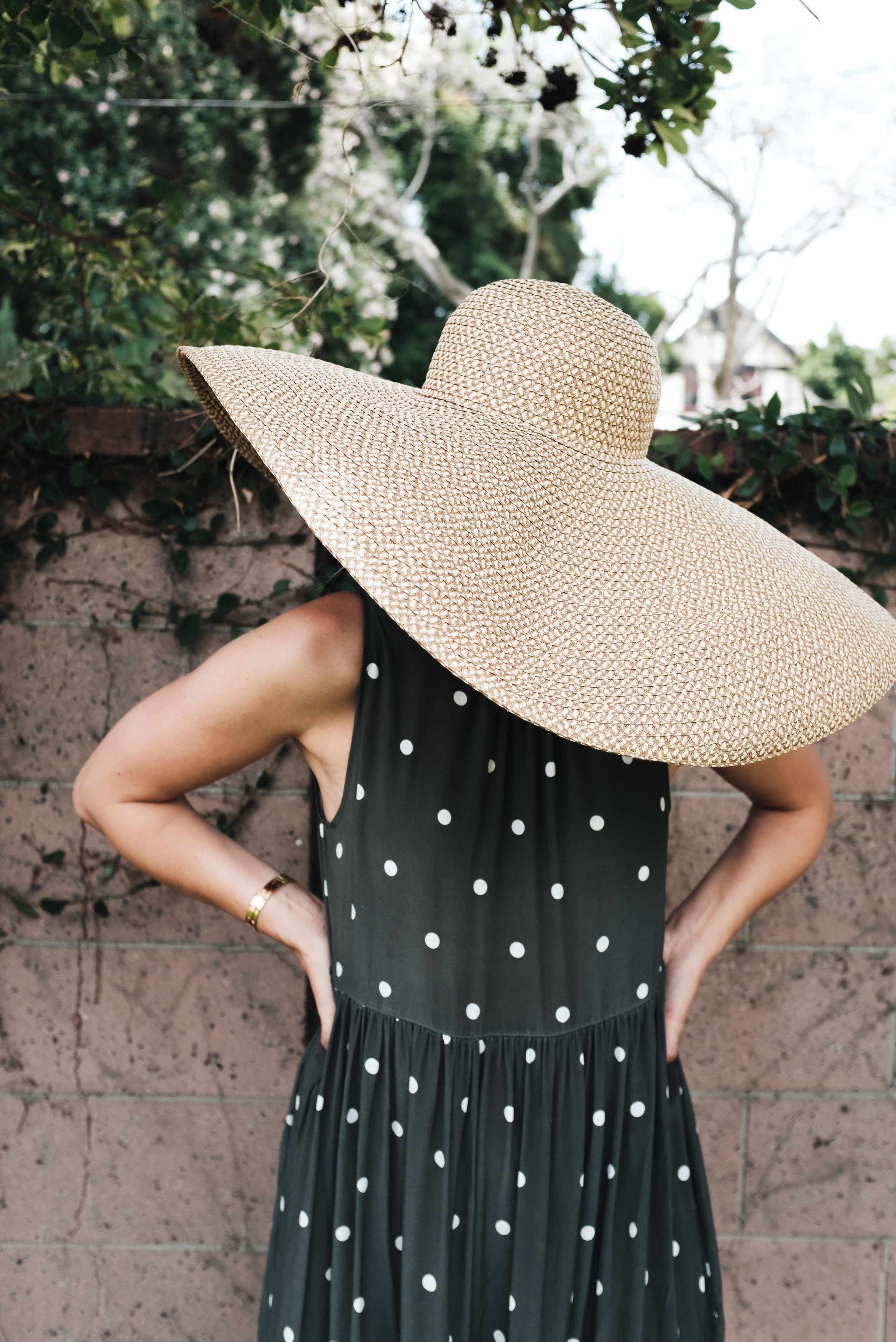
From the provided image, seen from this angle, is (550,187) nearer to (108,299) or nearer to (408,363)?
(408,363)

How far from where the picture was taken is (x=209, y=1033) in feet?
5.88

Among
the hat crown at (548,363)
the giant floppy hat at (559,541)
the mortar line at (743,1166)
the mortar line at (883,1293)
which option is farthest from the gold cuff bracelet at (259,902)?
the mortar line at (883,1293)

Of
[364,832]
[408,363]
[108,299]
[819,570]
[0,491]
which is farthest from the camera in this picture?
[408,363]

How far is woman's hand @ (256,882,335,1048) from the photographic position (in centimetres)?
111

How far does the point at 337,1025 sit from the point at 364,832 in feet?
0.91

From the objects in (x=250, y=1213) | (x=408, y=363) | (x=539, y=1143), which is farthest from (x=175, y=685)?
(x=408, y=363)

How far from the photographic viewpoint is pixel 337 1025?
109 centimetres

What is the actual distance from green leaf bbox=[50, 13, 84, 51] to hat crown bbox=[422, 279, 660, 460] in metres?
0.75

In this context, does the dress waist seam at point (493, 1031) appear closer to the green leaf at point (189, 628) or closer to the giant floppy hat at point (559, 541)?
the giant floppy hat at point (559, 541)

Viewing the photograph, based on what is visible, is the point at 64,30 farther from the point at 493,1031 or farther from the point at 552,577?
the point at 493,1031

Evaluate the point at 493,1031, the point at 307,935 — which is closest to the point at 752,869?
the point at 493,1031

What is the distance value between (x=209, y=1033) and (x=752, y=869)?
1.16 meters

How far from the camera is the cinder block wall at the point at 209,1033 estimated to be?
173cm

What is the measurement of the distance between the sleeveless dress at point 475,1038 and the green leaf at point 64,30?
0.97 metres
